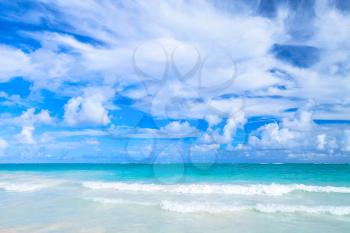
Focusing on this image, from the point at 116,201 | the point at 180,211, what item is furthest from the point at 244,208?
the point at 116,201

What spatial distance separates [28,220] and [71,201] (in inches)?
163

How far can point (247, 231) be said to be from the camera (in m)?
10.2

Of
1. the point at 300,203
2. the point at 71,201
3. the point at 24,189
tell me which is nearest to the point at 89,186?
the point at 24,189

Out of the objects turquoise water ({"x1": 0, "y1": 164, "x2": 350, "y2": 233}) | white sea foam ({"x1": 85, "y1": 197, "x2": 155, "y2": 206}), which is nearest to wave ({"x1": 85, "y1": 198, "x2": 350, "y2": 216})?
turquoise water ({"x1": 0, "y1": 164, "x2": 350, "y2": 233})

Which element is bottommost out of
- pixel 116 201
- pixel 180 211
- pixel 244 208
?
pixel 116 201

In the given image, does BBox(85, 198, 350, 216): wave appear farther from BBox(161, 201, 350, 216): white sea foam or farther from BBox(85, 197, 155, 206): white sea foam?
BBox(85, 197, 155, 206): white sea foam

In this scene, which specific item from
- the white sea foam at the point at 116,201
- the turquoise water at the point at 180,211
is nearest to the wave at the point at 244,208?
the turquoise water at the point at 180,211

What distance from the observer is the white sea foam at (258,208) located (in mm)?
13048

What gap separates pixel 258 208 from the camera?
13.5 meters

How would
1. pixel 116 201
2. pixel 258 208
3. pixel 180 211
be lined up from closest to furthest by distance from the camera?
pixel 180 211, pixel 258 208, pixel 116 201

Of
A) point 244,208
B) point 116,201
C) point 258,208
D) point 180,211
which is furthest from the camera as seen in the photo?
point 116,201

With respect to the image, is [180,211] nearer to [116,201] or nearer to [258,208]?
[258,208]

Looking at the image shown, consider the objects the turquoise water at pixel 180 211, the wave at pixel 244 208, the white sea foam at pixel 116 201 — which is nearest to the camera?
the turquoise water at pixel 180 211

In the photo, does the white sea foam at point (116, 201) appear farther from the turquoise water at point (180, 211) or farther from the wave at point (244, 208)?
the wave at point (244, 208)
